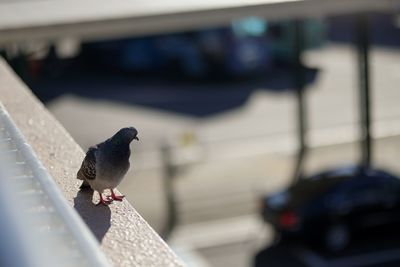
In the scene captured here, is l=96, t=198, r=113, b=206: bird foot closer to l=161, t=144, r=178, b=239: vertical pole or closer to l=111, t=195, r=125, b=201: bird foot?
l=111, t=195, r=125, b=201: bird foot

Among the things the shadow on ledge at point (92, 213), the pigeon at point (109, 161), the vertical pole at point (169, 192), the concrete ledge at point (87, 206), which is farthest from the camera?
the vertical pole at point (169, 192)

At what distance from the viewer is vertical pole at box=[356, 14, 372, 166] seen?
46.2 feet

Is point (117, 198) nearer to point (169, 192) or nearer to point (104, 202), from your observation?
point (104, 202)

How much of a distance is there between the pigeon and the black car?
9.06 m

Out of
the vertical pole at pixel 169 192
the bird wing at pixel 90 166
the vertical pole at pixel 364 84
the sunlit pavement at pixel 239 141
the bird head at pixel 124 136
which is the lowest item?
the sunlit pavement at pixel 239 141

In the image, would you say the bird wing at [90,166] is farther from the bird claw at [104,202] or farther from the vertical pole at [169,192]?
the vertical pole at [169,192]

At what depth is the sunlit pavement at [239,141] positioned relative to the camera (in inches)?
535

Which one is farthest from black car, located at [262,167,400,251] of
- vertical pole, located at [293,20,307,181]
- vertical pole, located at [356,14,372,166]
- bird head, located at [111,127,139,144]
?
bird head, located at [111,127,139,144]

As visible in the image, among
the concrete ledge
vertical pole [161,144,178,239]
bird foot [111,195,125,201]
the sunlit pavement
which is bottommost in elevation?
the sunlit pavement

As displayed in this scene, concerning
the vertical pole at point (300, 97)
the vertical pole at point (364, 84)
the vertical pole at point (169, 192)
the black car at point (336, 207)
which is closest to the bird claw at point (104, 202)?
the black car at point (336, 207)

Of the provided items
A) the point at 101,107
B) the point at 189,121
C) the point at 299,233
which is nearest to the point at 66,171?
the point at 299,233

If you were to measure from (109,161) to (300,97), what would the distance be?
1318cm

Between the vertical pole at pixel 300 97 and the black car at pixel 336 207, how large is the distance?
2.59 metres

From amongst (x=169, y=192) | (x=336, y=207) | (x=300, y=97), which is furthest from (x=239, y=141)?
(x=336, y=207)
